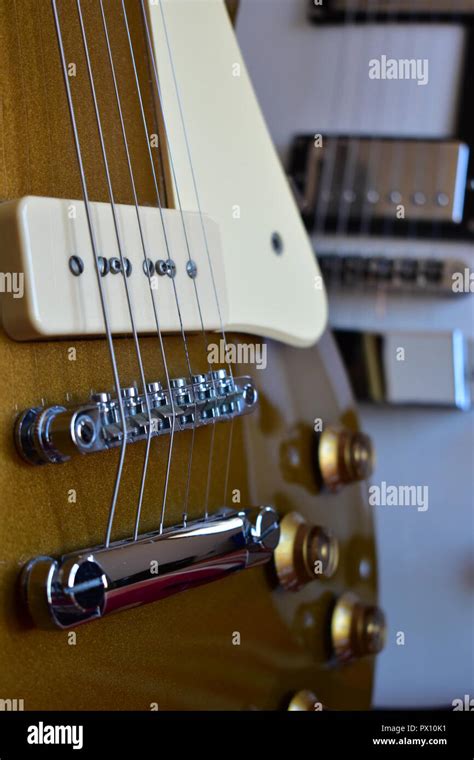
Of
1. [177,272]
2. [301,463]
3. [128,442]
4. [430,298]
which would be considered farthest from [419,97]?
[128,442]

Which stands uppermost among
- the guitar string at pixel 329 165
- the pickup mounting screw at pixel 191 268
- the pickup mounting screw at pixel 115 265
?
the guitar string at pixel 329 165

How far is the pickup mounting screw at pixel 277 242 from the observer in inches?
30.2

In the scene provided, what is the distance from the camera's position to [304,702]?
0.74 m

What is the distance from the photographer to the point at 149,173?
0.63m

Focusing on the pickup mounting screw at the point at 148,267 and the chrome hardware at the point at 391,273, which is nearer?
the pickup mounting screw at the point at 148,267

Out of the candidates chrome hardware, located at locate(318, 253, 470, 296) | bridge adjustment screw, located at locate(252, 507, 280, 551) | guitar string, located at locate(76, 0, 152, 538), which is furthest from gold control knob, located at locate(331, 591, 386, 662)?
chrome hardware, located at locate(318, 253, 470, 296)

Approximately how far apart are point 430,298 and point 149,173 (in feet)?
1.96

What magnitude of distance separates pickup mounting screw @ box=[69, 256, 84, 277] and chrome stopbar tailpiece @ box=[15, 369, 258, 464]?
0.06 metres

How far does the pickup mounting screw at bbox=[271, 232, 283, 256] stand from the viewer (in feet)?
2.52

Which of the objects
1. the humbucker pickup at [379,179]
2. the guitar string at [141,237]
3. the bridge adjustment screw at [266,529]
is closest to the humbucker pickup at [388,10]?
the humbucker pickup at [379,179]

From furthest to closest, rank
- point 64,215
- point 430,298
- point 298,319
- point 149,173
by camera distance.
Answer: point 430,298 < point 298,319 < point 149,173 < point 64,215

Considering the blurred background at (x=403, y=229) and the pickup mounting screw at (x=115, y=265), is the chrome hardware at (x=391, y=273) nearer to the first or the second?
the blurred background at (x=403, y=229)

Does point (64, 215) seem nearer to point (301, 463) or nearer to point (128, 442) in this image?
point (128, 442)

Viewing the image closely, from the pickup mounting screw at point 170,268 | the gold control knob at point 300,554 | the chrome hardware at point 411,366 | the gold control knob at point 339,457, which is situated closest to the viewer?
the pickup mounting screw at point 170,268
